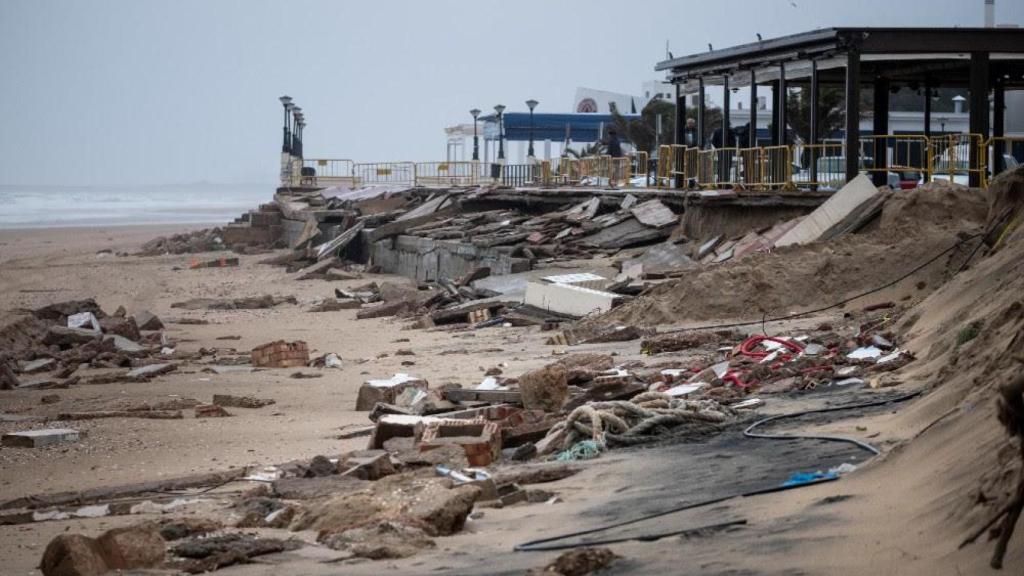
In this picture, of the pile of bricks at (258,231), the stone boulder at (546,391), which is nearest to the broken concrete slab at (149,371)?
the stone boulder at (546,391)

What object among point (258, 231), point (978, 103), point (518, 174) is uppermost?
point (978, 103)

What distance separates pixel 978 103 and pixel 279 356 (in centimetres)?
1394

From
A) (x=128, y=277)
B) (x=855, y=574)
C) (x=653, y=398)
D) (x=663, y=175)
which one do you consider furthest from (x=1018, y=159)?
(x=855, y=574)

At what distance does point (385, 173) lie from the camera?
2466 inches

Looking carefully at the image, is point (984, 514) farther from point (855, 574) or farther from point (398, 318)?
point (398, 318)

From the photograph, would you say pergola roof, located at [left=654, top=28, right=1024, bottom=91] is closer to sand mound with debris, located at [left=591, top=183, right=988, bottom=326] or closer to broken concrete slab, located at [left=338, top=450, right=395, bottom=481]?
sand mound with debris, located at [left=591, top=183, right=988, bottom=326]

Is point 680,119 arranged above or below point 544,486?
above

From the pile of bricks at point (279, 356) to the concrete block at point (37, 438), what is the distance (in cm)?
583

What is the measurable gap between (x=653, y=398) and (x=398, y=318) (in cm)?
1385

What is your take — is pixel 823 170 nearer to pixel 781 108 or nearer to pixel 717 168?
pixel 781 108

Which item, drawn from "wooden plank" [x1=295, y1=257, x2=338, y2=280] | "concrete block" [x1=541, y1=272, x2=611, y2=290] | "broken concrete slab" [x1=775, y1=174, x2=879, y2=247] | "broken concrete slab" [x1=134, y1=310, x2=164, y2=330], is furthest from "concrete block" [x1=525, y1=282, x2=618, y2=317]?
"wooden plank" [x1=295, y1=257, x2=338, y2=280]

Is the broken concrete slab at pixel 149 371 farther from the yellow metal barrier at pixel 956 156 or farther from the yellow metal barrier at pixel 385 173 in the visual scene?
the yellow metal barrier at pixel 385 173

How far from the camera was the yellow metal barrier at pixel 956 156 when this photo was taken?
78.2 feet

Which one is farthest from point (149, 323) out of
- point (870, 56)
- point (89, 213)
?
point (89, 213)
